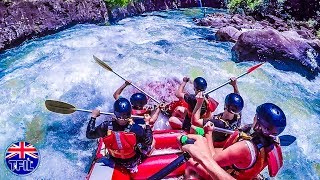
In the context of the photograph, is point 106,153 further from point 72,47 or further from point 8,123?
point 72,47

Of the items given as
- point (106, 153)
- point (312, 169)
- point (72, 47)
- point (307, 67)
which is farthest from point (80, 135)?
point (307, 67)

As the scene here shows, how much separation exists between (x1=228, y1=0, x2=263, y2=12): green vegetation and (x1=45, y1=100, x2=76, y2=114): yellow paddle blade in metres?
13.9

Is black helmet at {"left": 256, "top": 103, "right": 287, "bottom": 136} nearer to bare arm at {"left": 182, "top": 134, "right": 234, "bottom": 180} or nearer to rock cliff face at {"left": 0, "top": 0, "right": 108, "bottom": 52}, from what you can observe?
Result: bare arm at {"left": 182, "top": 134, "right": 234, "bottom": 180}

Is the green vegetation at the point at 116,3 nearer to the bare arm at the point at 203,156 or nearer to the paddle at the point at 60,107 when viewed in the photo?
the paddle at the point at 60,107

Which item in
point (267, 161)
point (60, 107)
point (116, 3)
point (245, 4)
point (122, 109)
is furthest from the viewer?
point (245, 4)

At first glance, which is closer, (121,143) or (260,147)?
(260,147)

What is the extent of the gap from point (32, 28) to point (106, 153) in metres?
7.35

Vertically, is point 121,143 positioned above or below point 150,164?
above

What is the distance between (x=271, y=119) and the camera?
253 centimetres

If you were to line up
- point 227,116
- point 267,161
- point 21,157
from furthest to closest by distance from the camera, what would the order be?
point 227,116, point 21,157, point 267,161

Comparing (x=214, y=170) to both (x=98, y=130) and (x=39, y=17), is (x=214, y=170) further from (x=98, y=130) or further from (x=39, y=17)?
(x=39, y=17)

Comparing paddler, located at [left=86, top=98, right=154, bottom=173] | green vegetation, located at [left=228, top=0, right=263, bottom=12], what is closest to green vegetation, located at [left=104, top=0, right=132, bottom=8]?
green vegetation, located at [left=228, top=0, right=263, bottom=12]

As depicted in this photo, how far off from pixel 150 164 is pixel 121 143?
537mm

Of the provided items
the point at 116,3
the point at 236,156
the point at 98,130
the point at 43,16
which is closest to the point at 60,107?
the point at 98,130
